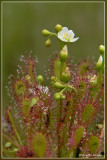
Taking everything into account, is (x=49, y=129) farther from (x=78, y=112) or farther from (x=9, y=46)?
(x=9, y=46)

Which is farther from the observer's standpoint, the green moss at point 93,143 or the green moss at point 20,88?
the green moss at point 20,88

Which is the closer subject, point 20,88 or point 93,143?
point 93,143

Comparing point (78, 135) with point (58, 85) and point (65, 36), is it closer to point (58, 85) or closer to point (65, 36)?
point (58, 85)

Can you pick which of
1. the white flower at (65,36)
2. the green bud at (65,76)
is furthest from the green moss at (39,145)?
the white flower at (65,36)

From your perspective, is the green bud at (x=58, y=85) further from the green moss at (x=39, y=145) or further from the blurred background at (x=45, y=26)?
the blurred background at (x=45, y=26)

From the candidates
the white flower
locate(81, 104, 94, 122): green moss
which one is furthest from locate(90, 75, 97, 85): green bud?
the white flower

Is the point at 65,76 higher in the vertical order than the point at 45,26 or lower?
lower

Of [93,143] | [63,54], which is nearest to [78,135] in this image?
[93,143]

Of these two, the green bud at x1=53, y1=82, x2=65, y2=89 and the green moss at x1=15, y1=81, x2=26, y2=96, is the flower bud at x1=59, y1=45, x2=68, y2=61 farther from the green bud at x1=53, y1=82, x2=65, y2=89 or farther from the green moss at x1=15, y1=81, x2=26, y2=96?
the green moss at x1=15, y1=81, x2=26, y2=96

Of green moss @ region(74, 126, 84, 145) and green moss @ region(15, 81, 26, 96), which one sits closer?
green moss @ region(74, 126, 84, 145)
